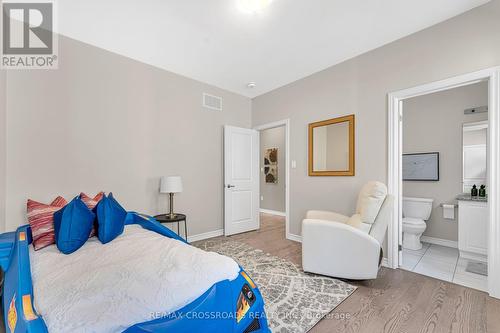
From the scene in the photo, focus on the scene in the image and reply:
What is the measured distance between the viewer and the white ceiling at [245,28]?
2045 mm

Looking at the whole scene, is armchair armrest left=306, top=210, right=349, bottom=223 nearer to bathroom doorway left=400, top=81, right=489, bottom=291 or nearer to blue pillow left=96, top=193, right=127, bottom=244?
bathroom doorway left=400, top=81, right=489, bottom=291

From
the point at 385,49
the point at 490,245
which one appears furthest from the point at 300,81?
the point at 490,245

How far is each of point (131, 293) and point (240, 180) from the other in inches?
126

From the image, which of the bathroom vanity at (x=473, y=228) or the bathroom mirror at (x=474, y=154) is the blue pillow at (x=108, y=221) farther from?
the bathroom mirror at (x=474, y=154)

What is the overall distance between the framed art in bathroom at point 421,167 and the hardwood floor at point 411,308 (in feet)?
5.92

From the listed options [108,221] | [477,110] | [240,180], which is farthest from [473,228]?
[108,221]

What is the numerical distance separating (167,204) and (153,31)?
7.23 ft

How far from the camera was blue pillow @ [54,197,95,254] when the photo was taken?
59.0 inches

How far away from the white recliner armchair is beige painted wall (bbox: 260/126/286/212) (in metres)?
3.46

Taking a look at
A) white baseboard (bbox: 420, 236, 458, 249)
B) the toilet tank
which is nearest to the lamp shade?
the toilet tank

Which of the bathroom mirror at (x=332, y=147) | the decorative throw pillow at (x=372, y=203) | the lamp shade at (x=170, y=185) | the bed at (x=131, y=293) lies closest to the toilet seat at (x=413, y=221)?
the bathroom mirror at (x=332, y=147)

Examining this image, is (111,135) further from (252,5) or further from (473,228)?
(473,228)

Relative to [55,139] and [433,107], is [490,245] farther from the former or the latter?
[55,139]

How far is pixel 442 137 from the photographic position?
3.40m
